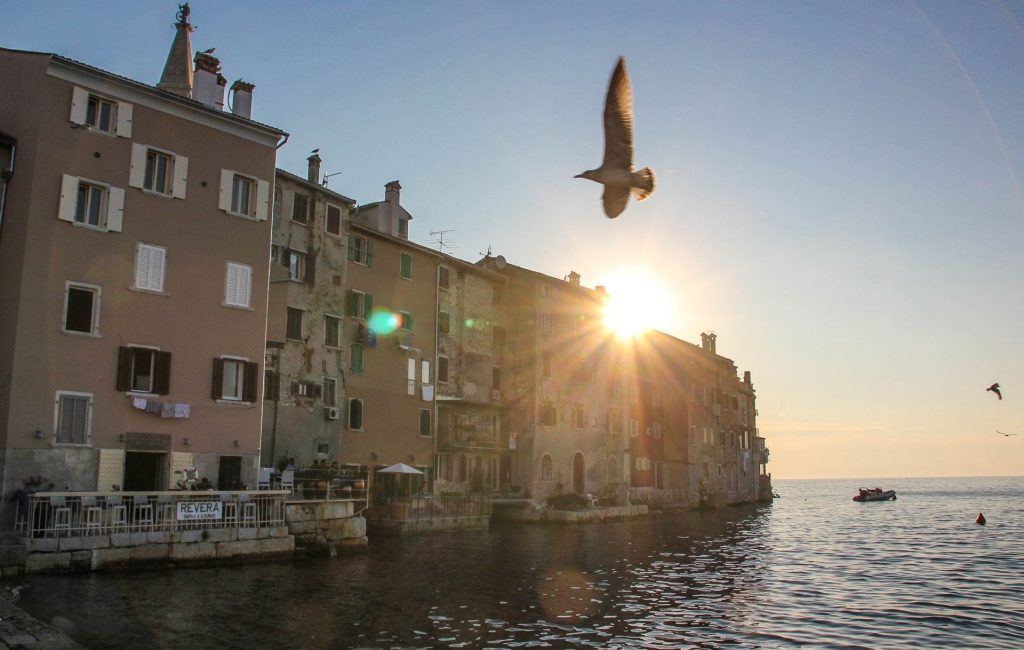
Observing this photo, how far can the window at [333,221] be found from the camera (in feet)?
131

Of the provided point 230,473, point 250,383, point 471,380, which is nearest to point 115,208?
point 250,383

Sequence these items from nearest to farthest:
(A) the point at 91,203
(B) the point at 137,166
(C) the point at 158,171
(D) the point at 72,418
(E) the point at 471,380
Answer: (D) the point at 72,418, (A) the point at 91,203, (B) the point at 137,166, (C) the point at 158,171, (E) the point at 471,380

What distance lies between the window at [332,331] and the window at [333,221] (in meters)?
4.23

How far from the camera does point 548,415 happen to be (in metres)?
56.2

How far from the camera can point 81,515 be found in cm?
2241

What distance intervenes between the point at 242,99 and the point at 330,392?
537 inches

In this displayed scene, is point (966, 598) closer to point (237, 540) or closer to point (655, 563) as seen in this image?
point (655, 563)

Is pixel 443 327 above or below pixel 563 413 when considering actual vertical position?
above

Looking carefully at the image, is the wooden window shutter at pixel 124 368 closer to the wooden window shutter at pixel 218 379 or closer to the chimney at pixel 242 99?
the wooden window shutter at pixel 218 379

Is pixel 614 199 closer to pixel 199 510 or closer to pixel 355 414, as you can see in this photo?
pixel 199 510

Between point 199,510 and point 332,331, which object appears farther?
point 332,331

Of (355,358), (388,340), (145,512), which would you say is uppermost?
(388,340)

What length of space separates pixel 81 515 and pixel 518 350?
35.2 meters

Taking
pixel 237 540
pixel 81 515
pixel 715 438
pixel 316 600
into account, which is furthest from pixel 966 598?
pixel 715 438
